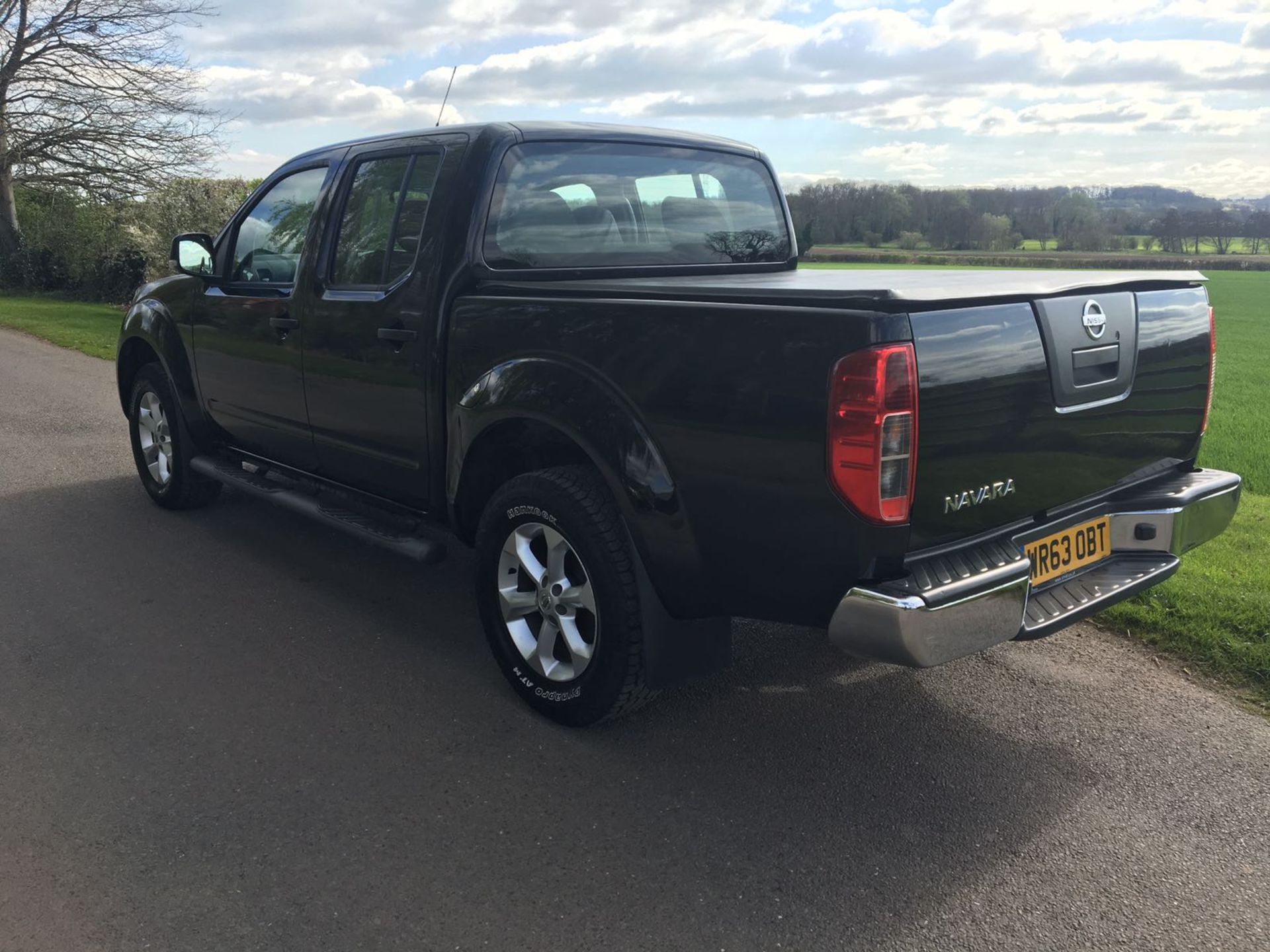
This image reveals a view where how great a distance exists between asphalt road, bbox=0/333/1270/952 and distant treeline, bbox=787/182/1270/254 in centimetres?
279

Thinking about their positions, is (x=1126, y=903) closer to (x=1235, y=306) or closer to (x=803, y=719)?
(x=803, y=719)

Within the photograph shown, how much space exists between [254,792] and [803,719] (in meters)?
1.79

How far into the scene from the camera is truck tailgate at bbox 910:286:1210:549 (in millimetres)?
2740

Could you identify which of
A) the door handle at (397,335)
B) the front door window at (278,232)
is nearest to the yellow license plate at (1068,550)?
the door handle at (397,335)

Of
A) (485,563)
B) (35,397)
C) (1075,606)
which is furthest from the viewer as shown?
(35,397)

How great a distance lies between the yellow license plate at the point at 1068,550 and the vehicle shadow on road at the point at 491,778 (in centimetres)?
63

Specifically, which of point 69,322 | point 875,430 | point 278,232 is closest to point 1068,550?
point 875,430

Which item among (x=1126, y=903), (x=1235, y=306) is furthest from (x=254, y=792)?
Result: (x=1235, y=306)

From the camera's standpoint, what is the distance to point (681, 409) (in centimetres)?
299

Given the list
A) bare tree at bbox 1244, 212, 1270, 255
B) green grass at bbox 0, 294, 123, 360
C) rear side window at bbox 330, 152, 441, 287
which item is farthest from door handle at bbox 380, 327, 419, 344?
bare tree at bbox 1244, 212, 1270, 255

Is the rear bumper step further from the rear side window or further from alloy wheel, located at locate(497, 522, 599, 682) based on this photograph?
the rear side window

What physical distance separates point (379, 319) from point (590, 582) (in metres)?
1.53

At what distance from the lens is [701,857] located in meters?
2.83

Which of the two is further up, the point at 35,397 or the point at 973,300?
the point at 973,300
